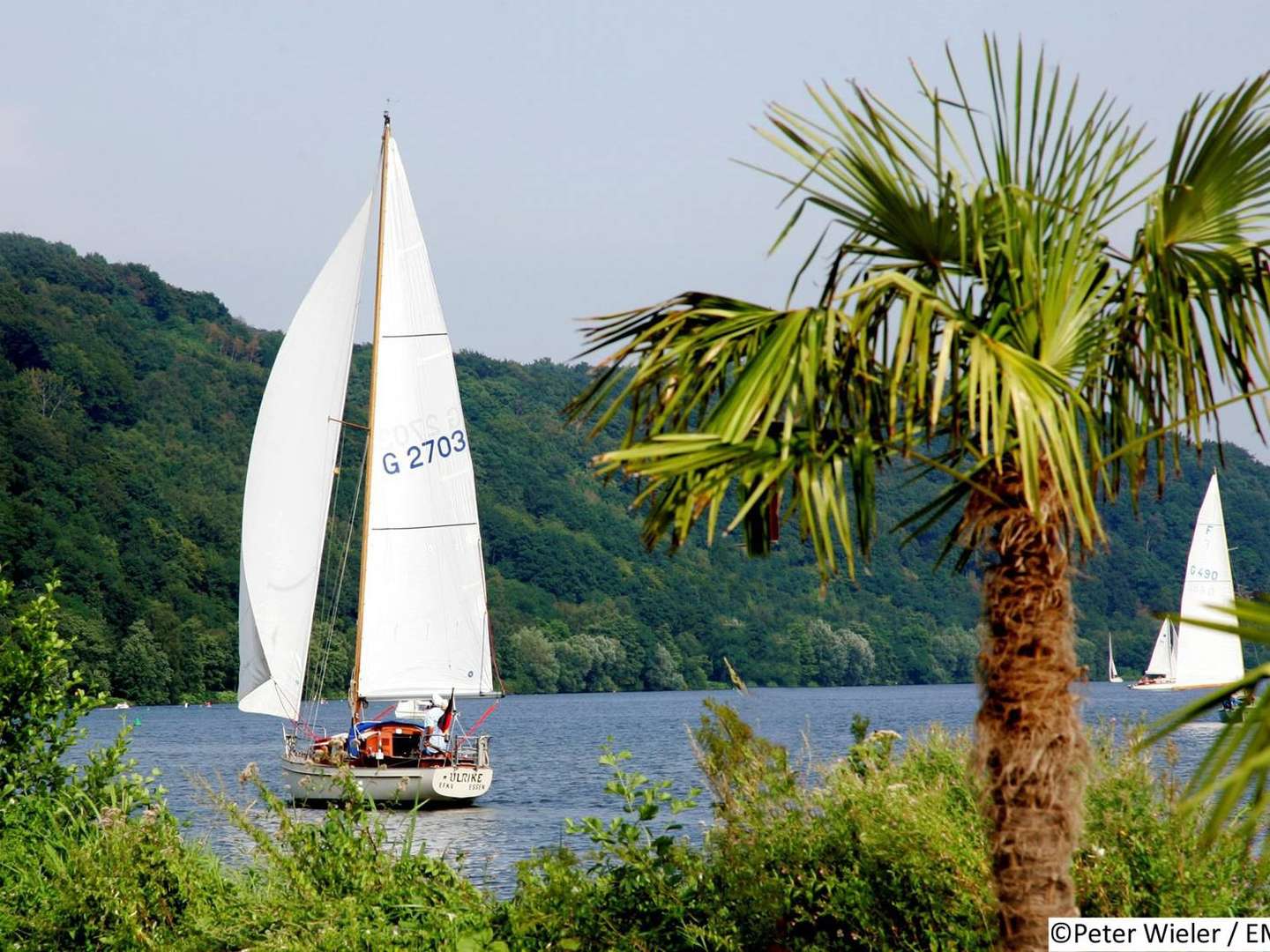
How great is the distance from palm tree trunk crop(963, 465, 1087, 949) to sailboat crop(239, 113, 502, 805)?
21.3 meters

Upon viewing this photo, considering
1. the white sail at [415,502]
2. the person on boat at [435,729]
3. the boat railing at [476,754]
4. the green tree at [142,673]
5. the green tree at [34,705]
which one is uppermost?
the white sail at [415,502]

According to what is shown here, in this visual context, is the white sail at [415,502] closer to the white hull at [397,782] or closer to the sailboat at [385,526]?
the sailboat at [385,526]

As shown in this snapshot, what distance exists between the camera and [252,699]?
26500 mm

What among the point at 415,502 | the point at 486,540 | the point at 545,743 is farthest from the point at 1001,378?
the point at 486,540

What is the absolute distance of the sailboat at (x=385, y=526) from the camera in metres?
26.6

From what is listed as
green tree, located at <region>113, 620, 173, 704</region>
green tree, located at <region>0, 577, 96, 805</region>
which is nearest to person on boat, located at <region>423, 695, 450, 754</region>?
green tree, located at <region>0, 577, 96, 805</region>

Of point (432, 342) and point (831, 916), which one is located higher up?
point (432, 342)

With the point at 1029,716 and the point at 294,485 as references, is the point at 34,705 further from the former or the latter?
the point at 294,485

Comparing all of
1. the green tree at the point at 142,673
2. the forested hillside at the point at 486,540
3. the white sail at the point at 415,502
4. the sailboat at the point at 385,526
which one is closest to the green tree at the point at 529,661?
the forested hillside at the point at 486,540

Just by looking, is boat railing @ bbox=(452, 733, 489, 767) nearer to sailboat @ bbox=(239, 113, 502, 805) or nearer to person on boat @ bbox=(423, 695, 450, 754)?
sailboat @ bbox=(239, 113, 502, 805)

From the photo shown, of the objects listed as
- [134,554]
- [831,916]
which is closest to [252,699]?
[831,916]

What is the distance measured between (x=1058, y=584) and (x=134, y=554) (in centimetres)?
9676

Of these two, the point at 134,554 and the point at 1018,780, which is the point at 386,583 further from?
the point at 134,554

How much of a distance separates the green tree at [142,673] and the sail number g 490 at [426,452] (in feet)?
214
